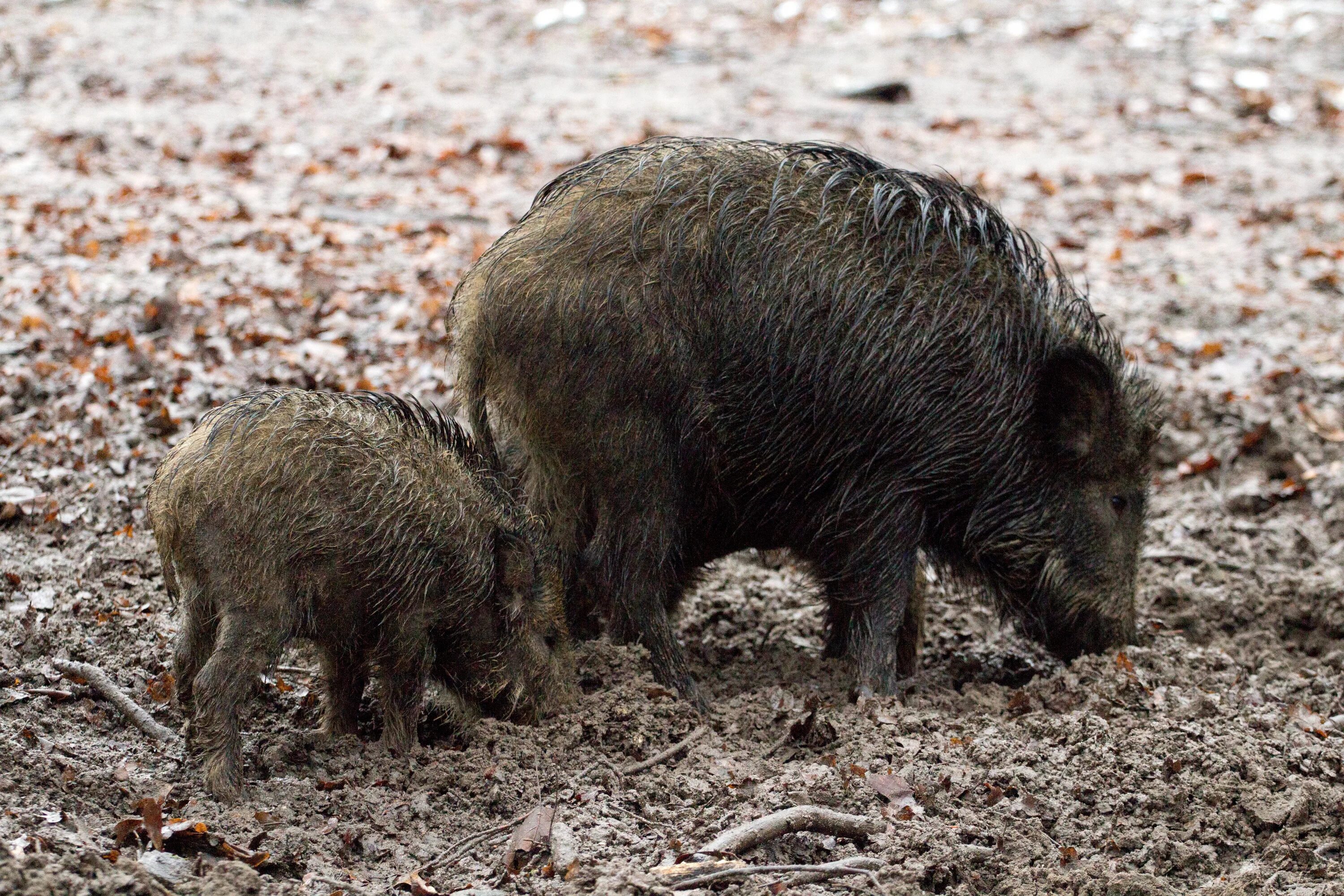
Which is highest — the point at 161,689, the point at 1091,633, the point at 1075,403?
the point at 1075,403

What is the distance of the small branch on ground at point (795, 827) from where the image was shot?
3932mm

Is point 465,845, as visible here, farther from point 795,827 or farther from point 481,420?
point 481,420

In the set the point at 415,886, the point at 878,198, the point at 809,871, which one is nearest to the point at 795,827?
the point at 809,871

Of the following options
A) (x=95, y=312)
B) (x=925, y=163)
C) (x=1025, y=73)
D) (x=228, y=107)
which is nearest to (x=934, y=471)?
(x=95, y=312)

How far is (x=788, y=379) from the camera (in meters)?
5.10

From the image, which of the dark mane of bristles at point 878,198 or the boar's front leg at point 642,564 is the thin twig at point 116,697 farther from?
the dark mane of bristles at point 878,198

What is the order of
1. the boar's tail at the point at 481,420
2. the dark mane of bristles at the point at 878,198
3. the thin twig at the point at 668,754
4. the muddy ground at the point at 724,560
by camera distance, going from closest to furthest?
the muddy ground at the point at 724,560
the thin twig at the point at 668,754
the boar's tail at the point at 481,420
the dark mane of bristles at the point at 878,198

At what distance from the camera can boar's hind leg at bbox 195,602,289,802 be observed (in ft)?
13.8

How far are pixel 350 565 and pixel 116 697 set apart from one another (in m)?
0.96

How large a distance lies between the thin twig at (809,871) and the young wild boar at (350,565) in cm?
139

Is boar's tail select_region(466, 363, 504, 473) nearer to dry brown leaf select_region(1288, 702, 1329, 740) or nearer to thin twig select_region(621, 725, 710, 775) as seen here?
thin twig select_region(621, 725, 710, 775)

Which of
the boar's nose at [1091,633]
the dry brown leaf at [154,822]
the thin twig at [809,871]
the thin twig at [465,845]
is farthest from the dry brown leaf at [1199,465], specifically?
the dry brown leaf at [154,822]

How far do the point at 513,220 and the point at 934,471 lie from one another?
5186 millimetres

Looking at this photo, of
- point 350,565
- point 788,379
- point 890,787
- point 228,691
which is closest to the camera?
point 228,691
